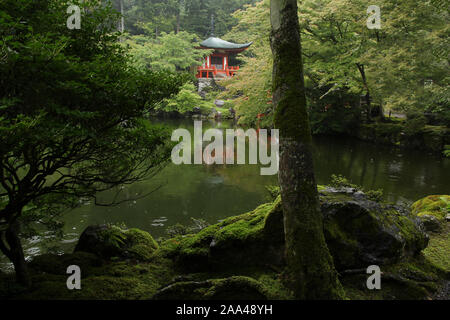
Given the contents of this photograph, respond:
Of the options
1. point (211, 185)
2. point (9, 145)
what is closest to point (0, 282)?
point (9, 145)

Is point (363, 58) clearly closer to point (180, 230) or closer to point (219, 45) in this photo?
point (180, 230)

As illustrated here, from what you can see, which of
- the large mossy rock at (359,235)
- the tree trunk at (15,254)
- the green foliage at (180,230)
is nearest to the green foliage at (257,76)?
the green foliage at (180,230)

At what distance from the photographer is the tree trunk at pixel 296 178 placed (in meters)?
2.82

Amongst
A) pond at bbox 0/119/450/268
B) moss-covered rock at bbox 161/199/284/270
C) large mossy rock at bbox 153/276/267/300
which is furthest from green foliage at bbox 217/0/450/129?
large mossy rock at bbox 153/276/267/300

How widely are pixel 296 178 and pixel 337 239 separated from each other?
113 centimetres

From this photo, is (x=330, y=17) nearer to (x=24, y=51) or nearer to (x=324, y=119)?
(x=324, y=119)

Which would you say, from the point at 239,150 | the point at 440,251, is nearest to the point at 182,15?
the point at 239,150

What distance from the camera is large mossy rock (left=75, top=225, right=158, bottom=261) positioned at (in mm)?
4391

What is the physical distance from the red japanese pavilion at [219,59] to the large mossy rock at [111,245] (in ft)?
97.3

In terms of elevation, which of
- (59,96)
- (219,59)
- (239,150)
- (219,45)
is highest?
(219,45)

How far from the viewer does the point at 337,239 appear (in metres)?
3.50

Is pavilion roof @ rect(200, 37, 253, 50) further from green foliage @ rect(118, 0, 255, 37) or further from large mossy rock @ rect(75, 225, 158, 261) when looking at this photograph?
large mossy rock @ rect(75, 225, 158, 261)

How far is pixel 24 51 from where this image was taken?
85.4 inches
